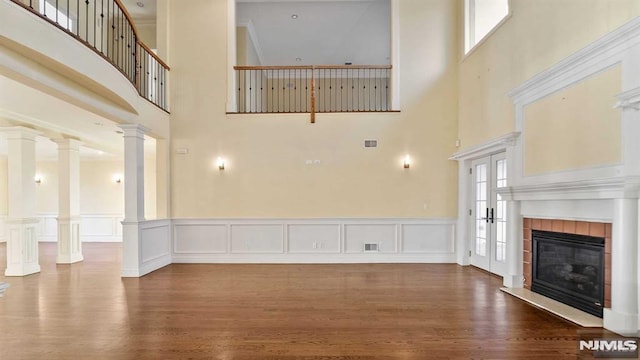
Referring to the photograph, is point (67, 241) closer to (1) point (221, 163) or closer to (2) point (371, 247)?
(1) point (221, 163)

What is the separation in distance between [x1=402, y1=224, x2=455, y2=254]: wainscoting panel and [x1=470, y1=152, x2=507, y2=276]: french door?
499 millimetres

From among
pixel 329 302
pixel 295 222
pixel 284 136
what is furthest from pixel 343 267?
pixel 284 136

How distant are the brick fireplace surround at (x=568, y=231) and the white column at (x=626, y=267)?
184 mm

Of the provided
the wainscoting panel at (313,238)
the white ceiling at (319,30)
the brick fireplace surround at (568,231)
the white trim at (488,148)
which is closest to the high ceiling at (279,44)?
the white ceiling at (319,30)

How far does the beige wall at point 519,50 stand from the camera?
3543 mm

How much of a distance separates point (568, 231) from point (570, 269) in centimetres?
44

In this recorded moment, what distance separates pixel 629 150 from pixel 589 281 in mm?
1484

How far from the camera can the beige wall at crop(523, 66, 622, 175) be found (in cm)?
334

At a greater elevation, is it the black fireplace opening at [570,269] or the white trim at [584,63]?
the white trim at [584,63]

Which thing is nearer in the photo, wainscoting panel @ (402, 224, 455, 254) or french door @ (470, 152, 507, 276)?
french door @ (470, 152, 507, 276)

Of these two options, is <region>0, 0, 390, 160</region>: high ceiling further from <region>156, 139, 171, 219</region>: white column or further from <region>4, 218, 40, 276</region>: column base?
<region>4, 218, 40, 276</region>: column base

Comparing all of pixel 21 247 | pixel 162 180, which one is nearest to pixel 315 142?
pixel 162 180

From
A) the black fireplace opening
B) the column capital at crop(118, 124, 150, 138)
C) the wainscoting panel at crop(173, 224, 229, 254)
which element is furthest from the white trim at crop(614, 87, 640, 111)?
the column capital at crop(118, 124, 150, 138)

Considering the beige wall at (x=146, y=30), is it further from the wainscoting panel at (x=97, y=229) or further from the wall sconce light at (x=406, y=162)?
the wall sconce light at (x=406, y=162)
